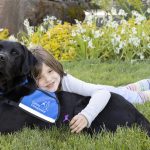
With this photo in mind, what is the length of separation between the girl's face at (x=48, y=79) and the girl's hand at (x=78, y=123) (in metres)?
0.83

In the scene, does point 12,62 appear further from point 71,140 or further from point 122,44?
point 122,44

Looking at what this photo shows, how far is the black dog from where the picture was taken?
4000 millimetres

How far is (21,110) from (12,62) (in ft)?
1.42

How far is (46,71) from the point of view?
4.66 m

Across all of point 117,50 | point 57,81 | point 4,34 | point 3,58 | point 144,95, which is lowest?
point 4,34

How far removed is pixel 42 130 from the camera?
4059mm

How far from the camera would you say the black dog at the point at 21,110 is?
4.00 meters

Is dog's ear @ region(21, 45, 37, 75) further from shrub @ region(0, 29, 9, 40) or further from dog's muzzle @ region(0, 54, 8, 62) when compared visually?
shrub @ region(0, 29, 9, 40)

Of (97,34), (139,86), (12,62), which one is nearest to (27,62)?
(12,62)

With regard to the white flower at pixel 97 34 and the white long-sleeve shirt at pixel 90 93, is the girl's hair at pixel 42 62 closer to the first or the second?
the white long-sleeve shirt at pixel 90 93

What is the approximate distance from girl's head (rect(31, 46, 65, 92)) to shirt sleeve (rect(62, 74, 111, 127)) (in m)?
0.09

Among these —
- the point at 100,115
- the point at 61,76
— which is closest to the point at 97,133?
the point at 100,115

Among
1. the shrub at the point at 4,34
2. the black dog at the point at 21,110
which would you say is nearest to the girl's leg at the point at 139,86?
the black dog at the point at 21,110

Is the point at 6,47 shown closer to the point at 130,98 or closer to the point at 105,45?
the point at 130,98
